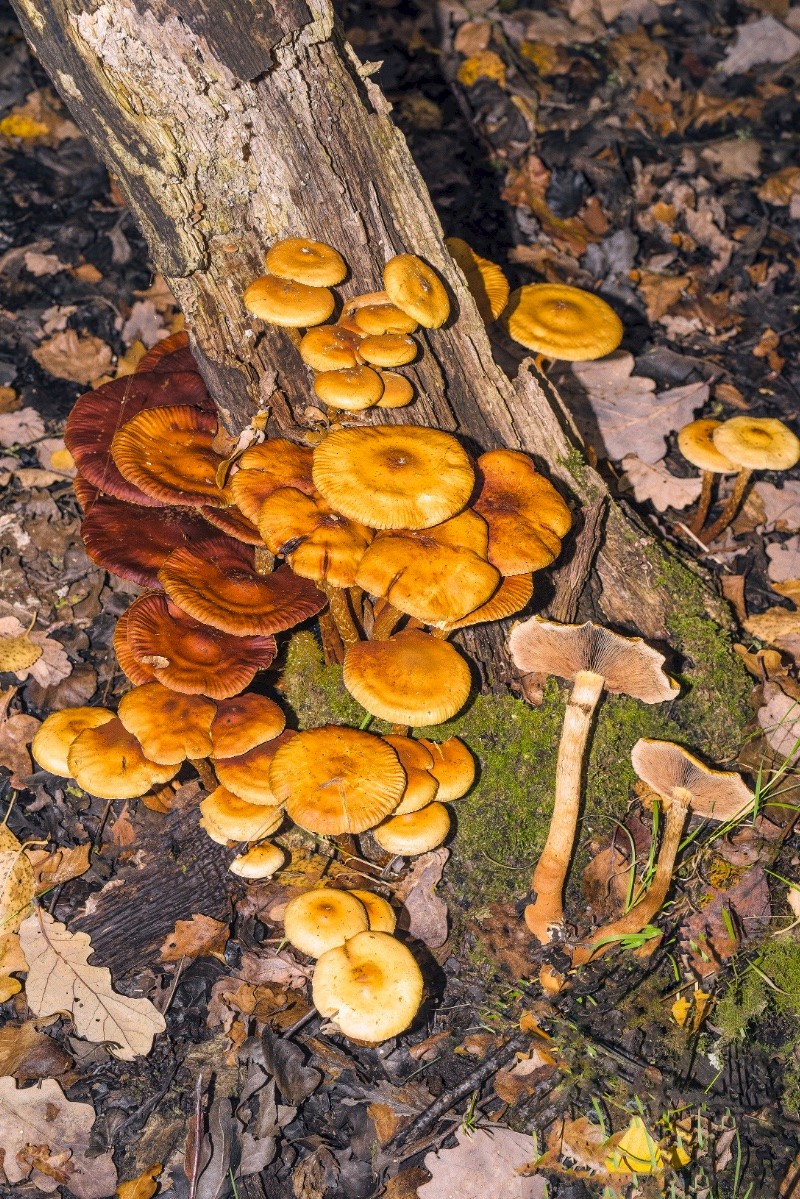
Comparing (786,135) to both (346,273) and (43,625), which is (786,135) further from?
(43,625)

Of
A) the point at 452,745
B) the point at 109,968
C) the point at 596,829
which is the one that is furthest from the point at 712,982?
the point at 109,968

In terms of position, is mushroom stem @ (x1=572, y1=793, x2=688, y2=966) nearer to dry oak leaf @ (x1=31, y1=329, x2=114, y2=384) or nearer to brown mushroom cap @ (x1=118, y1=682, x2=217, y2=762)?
brown mushroom cap @ (x1=118, y1=682, x2=217, y2=762)

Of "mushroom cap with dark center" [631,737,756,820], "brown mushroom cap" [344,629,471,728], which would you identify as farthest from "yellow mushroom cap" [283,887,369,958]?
"mushroom cap with dark center" [631,737,756,820]

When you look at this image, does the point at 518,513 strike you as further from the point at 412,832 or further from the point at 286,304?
the point at 412,832

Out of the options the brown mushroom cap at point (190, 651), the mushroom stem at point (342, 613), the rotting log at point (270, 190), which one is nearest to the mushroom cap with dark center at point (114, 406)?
the rotting log at point (270, 190)

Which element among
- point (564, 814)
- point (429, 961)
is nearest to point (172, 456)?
point (564, 814)

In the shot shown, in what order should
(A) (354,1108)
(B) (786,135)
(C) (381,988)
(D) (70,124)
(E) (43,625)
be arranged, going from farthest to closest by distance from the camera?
(B) (786,135) < (D) (70,124) < (E) (43,625) < (A) (354,1108) < (C) (381,988)

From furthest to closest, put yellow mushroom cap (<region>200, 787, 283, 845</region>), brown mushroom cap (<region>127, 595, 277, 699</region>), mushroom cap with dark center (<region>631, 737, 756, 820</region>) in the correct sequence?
yellow mushroom cap (<region>200, 787, 283, 845</region>) → brown mushroom cap (<region>127, 595, 277, 699</region>) → mushroom cap with dark center (<region>631, 737, 756, 820</region>)
